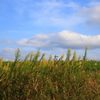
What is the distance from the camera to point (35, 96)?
4.52 metres

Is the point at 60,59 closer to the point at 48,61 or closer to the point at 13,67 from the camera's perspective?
the point at 48,61

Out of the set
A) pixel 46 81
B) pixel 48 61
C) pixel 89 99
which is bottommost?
pixel 89 99

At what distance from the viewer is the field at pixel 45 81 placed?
4.64m

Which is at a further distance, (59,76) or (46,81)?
(59,76)

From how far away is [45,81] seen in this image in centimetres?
486

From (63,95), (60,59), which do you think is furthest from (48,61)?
(63,95)

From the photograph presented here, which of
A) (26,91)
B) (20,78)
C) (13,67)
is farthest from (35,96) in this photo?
(13,67)

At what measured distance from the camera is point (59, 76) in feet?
17.4

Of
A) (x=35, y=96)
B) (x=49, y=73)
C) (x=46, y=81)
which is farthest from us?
(x=49, y=73)

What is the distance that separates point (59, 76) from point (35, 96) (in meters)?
0.99

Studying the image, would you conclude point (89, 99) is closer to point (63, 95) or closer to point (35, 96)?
Answer: point (63, 95)

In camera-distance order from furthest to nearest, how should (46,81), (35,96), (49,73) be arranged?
(49,73) < (46,81) < (35,96)

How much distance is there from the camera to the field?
4641 mm

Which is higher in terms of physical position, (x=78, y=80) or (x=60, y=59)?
(x=60, y=59)
